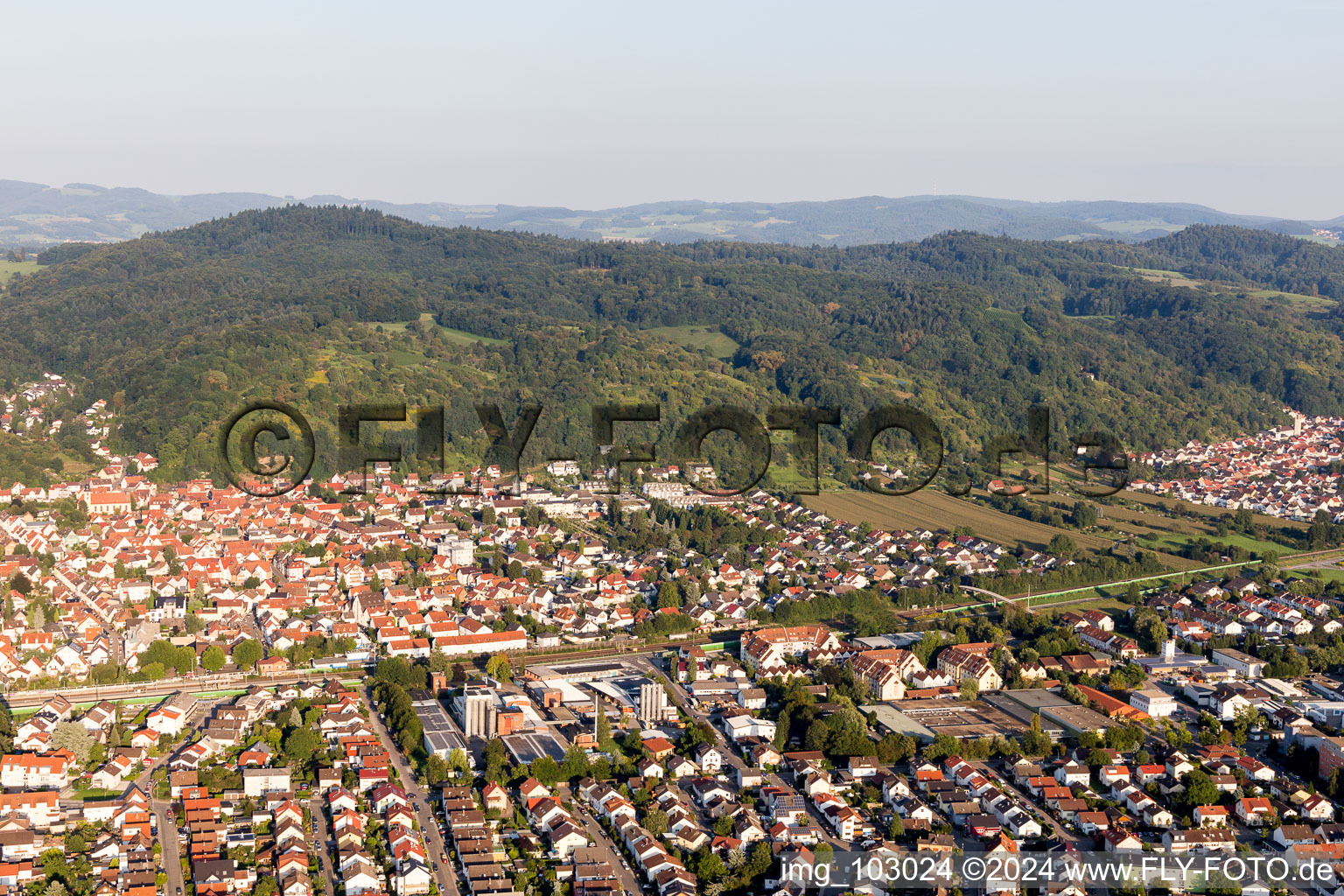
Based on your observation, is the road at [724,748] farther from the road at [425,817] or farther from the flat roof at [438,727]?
the road at [425,817]

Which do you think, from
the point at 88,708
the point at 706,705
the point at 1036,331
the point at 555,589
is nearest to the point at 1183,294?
the point at 1036,331

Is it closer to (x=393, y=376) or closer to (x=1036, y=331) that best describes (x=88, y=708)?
(x=393, y=376)

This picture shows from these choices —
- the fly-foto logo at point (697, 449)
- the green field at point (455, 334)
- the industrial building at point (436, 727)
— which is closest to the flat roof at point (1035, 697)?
the industrial building at point (436, 727)

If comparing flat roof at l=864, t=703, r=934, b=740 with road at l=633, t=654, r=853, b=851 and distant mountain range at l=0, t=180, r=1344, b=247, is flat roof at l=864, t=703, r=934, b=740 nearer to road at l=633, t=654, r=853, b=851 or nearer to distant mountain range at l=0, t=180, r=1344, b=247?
road at l=633, t=654, r=853, b=851

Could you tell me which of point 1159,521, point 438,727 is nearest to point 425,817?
point 438,727

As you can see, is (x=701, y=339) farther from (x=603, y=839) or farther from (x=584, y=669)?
(x=603, y=839)

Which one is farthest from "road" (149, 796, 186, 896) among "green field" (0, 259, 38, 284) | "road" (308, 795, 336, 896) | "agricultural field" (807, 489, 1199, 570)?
"green field" (0, 259, 38, 284)
